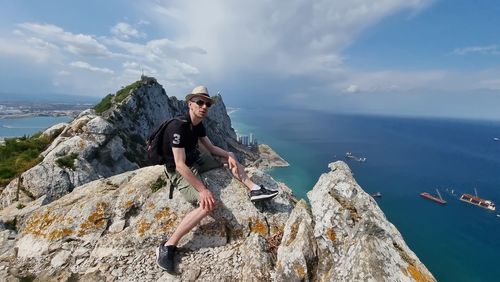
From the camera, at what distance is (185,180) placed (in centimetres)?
793

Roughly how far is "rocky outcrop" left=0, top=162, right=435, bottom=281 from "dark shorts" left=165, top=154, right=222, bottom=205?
0.38m

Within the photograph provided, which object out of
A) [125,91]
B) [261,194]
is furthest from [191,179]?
[125,91]

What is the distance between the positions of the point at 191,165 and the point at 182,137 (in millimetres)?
1373

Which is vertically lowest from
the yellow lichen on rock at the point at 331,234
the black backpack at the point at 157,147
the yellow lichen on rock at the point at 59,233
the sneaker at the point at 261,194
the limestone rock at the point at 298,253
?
the yellow lichen on rock at the point at 59,233

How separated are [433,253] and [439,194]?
157 feet

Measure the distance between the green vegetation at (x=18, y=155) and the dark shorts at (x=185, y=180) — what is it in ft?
62.4

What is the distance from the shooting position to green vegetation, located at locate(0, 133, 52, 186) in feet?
69.8

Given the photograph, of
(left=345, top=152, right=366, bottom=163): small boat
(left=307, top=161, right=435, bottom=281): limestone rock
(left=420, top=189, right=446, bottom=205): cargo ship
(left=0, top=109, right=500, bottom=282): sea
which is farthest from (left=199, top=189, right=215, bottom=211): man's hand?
(left=345, top=152, right=366, bottom=163): small boat

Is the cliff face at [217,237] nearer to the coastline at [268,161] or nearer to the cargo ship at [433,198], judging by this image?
the cargo ship at [433,198]

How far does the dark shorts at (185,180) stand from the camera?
7.86 meters

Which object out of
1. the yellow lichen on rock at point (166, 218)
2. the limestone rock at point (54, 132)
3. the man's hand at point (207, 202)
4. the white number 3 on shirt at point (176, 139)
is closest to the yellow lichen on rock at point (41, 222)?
the yellow lichen on rock at point (166, 218)

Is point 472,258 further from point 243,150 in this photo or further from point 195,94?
point 243,150

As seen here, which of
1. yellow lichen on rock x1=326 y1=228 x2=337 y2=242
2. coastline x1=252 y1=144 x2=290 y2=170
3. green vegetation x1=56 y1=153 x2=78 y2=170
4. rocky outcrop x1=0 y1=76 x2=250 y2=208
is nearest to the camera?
yellow lichen on rock x1=326 y1=228 x2=337 y2=242

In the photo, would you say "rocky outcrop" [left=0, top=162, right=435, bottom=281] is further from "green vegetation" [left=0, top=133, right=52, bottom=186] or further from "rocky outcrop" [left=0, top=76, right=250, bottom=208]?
"green vegetation" [left=0, top=133, right=52, bottom=186]
